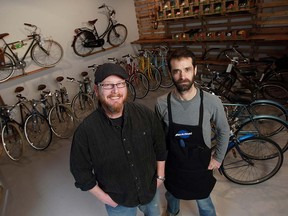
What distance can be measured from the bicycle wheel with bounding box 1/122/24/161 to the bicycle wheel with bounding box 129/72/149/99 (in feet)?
8.66

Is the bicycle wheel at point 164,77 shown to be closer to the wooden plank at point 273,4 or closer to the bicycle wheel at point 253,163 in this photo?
the wooden plank at point 273,4

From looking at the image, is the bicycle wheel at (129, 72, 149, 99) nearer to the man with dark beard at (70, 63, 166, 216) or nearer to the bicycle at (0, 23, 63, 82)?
the bicycle at (0, 23, 63, 82)

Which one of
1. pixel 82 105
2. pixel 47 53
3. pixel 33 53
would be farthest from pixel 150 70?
pixel 33 53

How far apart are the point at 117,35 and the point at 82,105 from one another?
237 cm

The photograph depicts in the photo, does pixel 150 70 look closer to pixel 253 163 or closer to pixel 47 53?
pixel 47 53

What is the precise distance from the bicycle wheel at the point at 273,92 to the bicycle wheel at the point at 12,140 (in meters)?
3.89

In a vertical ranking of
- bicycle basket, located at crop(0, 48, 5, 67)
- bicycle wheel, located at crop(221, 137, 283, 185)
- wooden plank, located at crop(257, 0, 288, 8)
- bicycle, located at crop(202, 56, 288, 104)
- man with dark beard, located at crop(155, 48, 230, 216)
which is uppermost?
wooden plank, located at crop(257, 0, 288, 8)

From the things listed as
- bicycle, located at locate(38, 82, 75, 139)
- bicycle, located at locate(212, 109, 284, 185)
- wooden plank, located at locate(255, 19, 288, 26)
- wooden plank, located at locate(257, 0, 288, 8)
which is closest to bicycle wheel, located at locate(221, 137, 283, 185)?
bicycle, located at locate(212, 109, 284, 185)

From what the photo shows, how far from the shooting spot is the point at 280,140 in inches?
124

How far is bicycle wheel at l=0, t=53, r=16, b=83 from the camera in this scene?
441 cm

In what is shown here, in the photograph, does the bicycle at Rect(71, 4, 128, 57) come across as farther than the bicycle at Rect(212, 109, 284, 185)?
Yes

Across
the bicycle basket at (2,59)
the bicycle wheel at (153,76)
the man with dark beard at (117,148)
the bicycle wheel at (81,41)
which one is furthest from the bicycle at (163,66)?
the man with dark beard at (117,148)

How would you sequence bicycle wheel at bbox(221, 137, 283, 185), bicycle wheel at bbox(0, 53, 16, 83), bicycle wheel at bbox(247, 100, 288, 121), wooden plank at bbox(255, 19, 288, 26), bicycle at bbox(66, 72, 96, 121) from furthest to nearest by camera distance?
bicycle at bbox(66, 72, 96, 121) < bicycle wheel at bbox(0, 53, 16, 83) < wooden plank at bbox(255, 19, 288, 26) < bicycle wheel at bbox(247, 100, 288, 121) < bicycle wheel at bbox(221, 137, 283, 185)

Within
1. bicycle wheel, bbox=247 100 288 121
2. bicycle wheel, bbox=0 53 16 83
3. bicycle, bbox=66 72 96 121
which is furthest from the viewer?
bicycle, bbox=66 72 96 121
